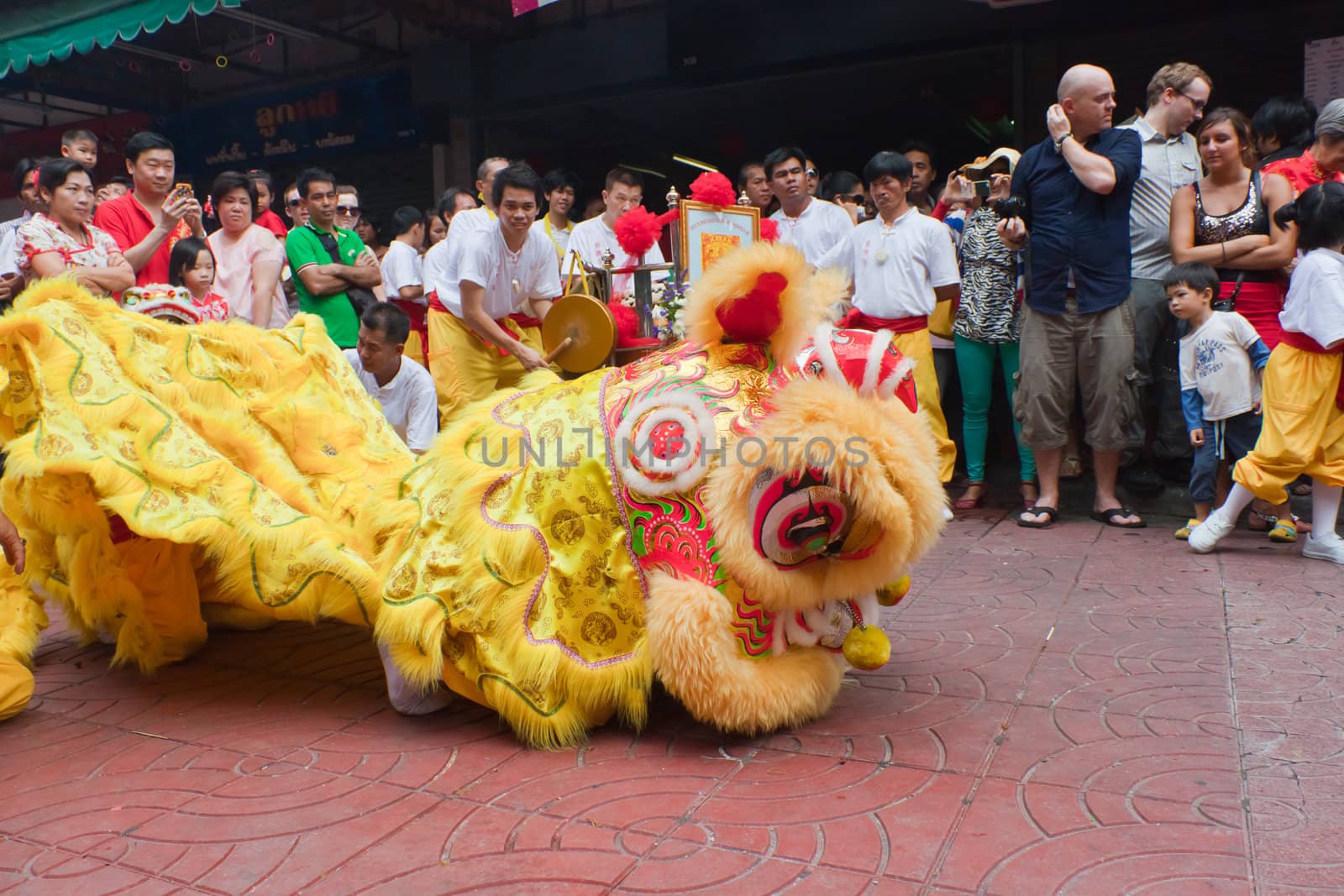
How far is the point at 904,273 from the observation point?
5.46 meters

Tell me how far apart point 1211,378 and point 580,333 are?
2.83 m

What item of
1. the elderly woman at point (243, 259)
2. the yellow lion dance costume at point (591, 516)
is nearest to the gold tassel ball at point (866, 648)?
the yellow lion dance costume at point (591, 516)

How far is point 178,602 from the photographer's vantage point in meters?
3.26

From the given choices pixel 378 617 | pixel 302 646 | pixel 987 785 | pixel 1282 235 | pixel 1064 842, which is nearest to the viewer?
pixel 1064 842

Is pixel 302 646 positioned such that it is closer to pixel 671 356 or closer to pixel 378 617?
pixel 378 617

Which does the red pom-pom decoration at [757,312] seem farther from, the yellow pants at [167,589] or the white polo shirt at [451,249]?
the white polo shirt at [451,249]

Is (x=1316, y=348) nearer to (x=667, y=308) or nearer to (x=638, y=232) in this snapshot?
(x=667, y=308)

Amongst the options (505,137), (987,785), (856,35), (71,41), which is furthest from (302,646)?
(505,137)

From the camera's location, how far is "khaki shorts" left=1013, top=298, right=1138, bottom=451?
16.0ft

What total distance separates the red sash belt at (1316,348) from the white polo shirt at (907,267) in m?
1.67

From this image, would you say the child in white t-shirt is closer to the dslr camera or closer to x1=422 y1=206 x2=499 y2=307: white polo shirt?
the dslr camera

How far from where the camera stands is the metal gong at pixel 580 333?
12.2ft

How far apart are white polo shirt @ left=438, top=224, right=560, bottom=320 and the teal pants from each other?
2261 millimetres

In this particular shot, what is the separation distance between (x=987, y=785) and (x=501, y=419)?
1.50 meters
